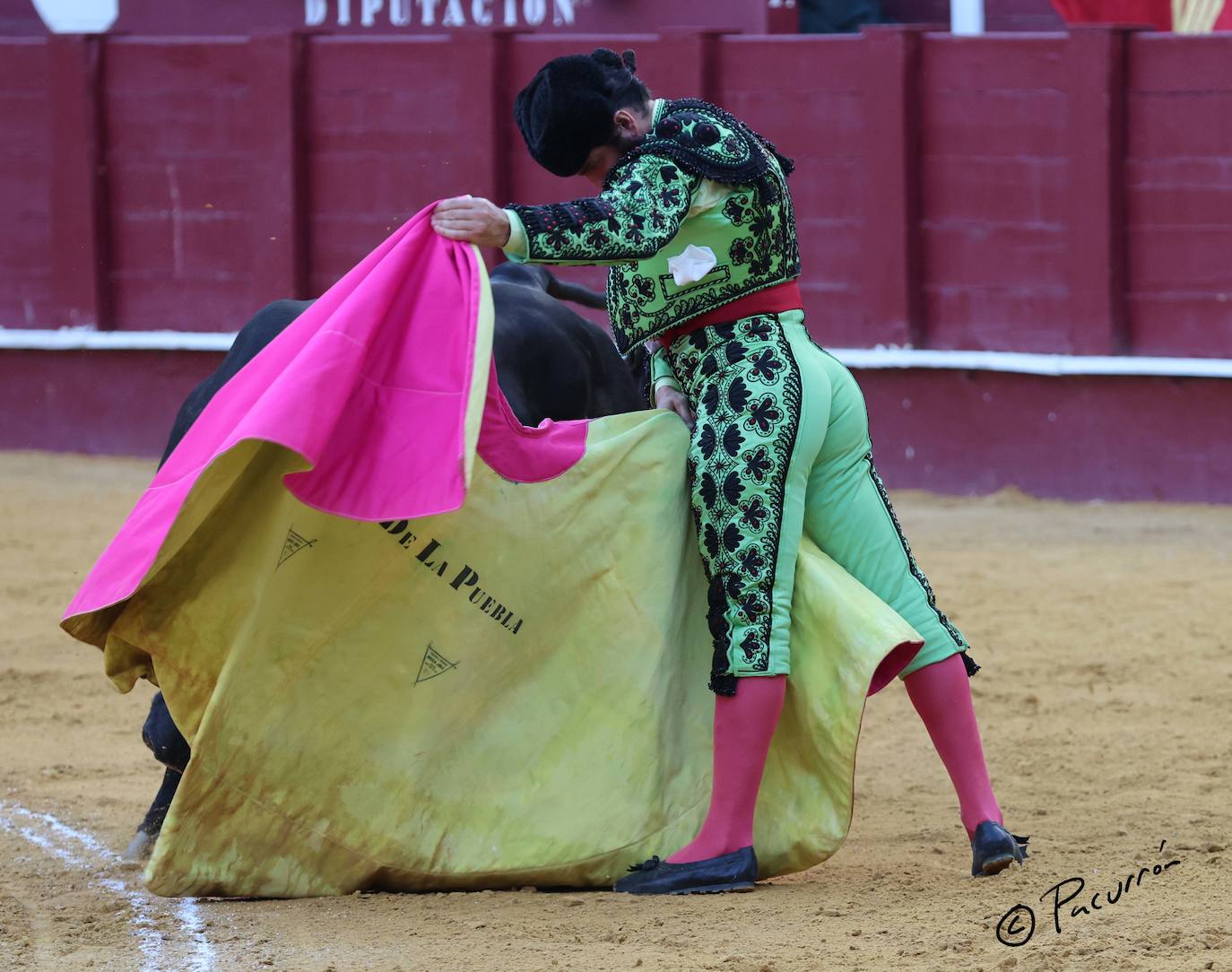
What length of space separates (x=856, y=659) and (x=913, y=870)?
0.38 meters

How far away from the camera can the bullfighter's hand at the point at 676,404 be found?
2.97 meters

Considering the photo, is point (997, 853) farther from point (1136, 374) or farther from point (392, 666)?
point (1136, 374)

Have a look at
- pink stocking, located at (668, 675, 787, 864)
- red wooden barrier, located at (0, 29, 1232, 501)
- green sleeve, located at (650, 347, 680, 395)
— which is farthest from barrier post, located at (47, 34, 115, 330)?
pink stocking, located at (668, 675, 787, 864)

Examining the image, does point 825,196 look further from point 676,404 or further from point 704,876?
point 704,876

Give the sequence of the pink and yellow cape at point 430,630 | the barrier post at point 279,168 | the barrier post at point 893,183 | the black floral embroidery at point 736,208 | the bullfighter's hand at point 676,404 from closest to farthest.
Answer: the pink and yellow cape at point 430,630 → the black floral embroidery at point 736,208 → the bullfighter's hand at point 676,404 → the barrier post at point 893,183 → the barrier post at point 279,168

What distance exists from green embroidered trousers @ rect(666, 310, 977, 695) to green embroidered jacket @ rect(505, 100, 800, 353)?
0.07 m

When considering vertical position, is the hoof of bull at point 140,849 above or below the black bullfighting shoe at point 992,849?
below

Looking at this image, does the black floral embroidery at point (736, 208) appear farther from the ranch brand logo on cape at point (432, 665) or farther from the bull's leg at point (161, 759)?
the bull's leg at point (161, 759)

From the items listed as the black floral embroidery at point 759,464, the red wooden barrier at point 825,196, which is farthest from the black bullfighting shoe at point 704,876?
the red wooden barrier at point 825,196

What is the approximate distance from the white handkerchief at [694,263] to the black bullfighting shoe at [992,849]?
86 centimetres

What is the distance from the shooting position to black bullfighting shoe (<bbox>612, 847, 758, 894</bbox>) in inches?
108

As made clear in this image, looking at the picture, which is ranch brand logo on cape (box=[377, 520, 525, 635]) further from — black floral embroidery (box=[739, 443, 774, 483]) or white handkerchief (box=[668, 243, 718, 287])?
white handkerchief (box=[668, 243, 718, 287])

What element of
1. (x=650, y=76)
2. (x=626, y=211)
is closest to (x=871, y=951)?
(x=626, y=211)

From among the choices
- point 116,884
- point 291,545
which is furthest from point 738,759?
point 116,884
